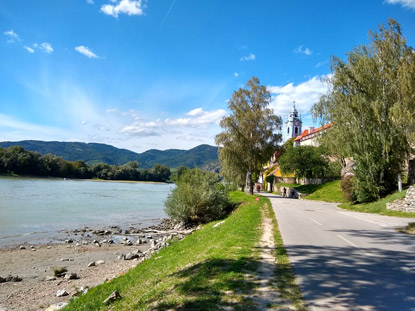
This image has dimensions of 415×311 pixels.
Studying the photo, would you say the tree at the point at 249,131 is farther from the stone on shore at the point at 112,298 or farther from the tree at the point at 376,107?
the stone on shore at the point at 112,298

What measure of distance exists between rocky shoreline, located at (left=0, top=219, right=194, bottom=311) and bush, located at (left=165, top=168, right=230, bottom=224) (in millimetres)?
3032

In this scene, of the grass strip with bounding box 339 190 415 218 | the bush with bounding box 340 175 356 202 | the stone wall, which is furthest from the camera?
the bush with bounding box 340 175 356 202

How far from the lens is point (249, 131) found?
1321 inches

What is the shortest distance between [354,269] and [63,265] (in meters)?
11.8

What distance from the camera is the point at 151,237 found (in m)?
19.9

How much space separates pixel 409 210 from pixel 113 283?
17.9 meters

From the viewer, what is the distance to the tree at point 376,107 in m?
21.6

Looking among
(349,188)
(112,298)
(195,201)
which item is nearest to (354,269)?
(112,298)

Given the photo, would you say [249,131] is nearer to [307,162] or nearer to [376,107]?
[376,107]

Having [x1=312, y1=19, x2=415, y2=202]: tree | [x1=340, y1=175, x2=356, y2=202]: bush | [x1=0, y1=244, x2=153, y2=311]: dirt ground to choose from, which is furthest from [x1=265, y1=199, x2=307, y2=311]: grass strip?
[x1=340, y1=175, x2=356, y2=202]: bush

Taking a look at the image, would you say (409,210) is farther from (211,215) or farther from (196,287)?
(196,287)

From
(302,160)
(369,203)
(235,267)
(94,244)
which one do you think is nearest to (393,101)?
(369,203)

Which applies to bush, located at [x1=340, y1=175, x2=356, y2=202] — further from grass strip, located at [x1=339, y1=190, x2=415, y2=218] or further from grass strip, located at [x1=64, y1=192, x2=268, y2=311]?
grass strip, located at [x1=64, y1=192, x2=268, y2=311]

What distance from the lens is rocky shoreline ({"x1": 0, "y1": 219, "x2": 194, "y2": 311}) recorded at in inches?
356
